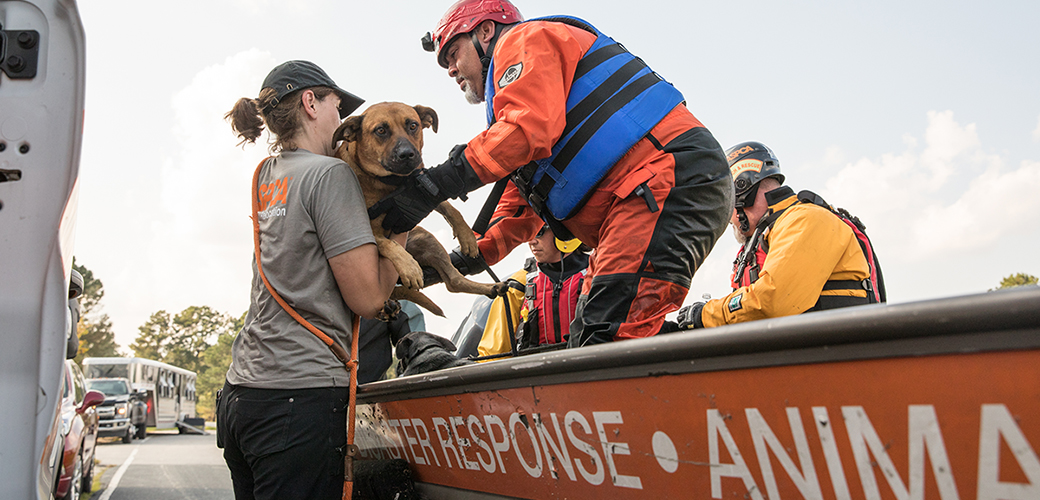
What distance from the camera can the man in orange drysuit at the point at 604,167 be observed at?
2549 mm

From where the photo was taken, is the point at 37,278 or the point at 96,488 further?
the point at 96,488

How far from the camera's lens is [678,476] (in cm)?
164

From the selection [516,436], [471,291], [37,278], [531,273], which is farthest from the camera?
[531,273]

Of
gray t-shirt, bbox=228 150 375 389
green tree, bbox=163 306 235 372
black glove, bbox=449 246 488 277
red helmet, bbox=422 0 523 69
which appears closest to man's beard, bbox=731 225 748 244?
black glove, bbox=449 246 488 277

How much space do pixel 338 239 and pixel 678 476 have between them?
1388 mm

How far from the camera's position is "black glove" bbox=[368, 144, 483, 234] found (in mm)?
2576

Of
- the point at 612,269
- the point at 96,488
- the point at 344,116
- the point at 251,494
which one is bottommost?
the point at 96,488

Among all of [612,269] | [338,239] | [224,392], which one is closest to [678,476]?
[612,269]

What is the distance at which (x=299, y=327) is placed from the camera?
8.04 ft

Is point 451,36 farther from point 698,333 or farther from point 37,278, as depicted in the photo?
point 698,333

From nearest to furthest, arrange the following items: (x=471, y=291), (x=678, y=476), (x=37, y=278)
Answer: (x=678, y=476) < (x=37, y=278) < (x=471, y=291)

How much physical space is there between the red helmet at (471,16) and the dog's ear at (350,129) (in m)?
0.54

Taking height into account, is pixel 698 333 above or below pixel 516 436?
above

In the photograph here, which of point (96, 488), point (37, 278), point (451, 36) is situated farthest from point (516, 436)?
point (96, 488)
